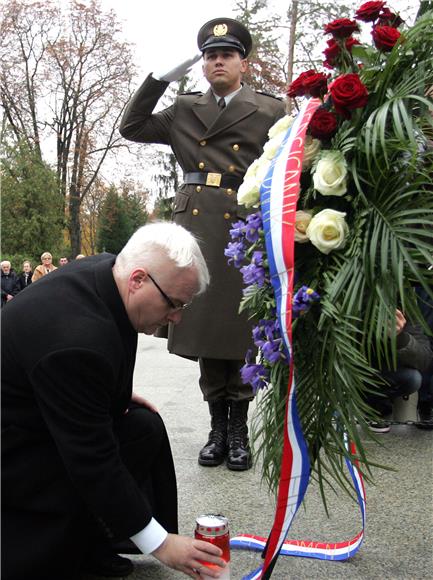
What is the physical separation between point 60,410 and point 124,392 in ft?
1.12

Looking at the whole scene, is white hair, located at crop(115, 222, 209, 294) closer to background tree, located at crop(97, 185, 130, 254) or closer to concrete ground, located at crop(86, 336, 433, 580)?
concrete ground, located at crop(86, 336, 433, 580)

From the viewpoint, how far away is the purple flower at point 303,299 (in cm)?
181

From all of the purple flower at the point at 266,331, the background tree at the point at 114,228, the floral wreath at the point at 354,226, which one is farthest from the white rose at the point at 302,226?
the background tree at the point at 114,228

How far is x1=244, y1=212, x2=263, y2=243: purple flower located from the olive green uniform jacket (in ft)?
3.90

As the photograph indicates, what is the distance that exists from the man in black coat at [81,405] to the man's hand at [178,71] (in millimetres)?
1156

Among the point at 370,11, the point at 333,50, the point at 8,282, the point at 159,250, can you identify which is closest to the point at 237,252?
the point at 159,250

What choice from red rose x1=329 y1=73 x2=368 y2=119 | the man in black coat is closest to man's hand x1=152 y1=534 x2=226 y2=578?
the man in black coat

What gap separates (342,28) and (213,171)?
4.37ft

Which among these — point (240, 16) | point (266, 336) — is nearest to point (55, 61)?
point (240, 16)

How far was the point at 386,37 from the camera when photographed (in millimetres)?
1866

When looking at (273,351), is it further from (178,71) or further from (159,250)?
(178,71)

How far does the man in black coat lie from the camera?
1.81 m

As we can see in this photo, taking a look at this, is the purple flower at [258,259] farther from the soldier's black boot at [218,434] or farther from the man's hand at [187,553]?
the soldier's black boot at [218,434]

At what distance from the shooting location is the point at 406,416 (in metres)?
3.90
